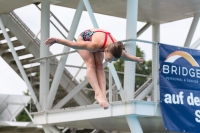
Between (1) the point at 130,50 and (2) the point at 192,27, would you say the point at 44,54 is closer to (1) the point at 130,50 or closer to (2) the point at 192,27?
(1) the point at 130,50

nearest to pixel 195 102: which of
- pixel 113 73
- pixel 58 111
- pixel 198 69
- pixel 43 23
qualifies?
pixel 198 69

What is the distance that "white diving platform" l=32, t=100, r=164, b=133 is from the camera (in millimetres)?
19672

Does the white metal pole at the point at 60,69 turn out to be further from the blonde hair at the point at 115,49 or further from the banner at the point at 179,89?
the blonde hair at the point at 115,49

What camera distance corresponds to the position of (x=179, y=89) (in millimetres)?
20109

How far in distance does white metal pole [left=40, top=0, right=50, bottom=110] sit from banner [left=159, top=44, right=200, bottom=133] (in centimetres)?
425

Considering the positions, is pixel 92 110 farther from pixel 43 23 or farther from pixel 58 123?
pixel 43 23

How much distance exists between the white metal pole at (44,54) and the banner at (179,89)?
4.25 metres

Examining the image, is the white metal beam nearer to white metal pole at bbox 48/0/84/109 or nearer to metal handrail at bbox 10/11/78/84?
white metal pole at bbox 48/0/84/109

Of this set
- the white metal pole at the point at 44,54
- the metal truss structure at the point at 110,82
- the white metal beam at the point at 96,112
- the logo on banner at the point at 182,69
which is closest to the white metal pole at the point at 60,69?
the metal truss structure at the point at 110,82

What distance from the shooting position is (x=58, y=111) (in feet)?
72.3

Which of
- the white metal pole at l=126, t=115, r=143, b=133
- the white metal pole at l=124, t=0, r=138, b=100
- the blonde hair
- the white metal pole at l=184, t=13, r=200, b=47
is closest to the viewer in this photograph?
the blonde hair

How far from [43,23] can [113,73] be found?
4.44 metres

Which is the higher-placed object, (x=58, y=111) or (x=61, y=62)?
(x=61, y=62)

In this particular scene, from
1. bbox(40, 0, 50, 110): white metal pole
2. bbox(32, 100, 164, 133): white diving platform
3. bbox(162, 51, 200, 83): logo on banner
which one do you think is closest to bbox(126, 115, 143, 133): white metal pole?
bbox(32, 100, 164, 133): white diving platform
